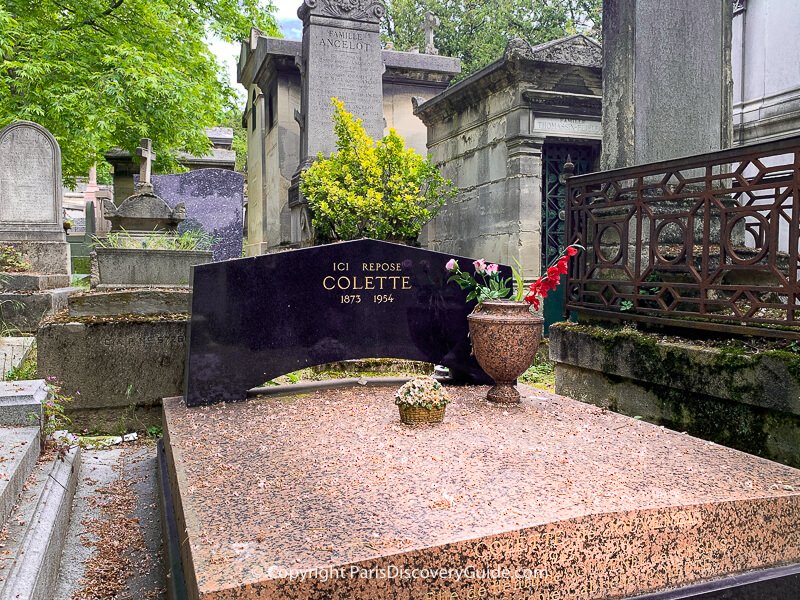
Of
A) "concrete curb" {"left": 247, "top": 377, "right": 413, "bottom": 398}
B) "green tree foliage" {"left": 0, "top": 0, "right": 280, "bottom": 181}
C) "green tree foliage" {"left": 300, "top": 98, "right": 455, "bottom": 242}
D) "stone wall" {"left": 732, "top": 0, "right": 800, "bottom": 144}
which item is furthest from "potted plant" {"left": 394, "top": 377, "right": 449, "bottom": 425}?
"green tree foliage" {"left": 0, "top": 0, "right": 280, "bottom": 181}

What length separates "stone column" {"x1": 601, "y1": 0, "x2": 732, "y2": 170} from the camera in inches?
183

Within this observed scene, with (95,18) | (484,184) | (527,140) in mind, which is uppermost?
(95,18)

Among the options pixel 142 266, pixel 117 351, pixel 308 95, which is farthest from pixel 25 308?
pixel 308 95

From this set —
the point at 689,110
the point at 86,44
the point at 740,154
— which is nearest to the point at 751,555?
the point at 740,154

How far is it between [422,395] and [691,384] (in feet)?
5.13

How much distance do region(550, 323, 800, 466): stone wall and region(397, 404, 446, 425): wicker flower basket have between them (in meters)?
1.46

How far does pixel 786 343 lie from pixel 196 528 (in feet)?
9.58

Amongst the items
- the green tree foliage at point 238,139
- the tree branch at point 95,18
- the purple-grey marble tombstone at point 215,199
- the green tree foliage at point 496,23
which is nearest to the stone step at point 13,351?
the purple-grey marble tombstone at point 215,199

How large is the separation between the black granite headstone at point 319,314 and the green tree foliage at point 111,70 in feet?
31.1

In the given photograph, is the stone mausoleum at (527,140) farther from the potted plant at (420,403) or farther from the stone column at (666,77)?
the potted plant at (420,403)

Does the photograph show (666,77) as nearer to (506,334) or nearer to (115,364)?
(506,334)

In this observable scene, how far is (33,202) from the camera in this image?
9.19m

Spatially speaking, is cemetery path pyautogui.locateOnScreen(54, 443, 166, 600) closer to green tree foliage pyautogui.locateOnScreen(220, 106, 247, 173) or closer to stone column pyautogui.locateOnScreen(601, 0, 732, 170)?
stone column pyautogui.locateOnScreen(601, 0, 732, 170)

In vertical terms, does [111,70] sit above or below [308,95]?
above
